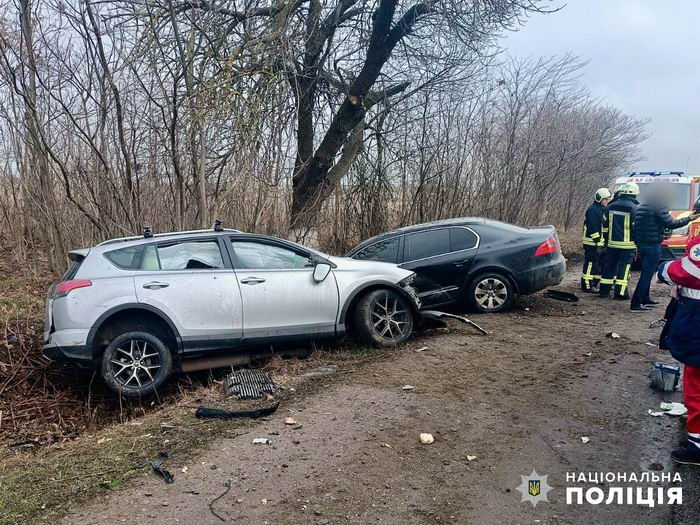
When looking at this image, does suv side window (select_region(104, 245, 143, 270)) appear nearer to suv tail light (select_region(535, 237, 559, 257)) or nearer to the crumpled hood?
the crumpled hood

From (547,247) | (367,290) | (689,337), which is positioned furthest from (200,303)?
(547,247)

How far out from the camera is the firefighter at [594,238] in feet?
31.4

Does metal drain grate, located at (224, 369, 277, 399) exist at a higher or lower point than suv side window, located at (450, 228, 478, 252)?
lower

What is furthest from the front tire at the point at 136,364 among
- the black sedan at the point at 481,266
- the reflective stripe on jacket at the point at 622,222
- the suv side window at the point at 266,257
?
the reflective stripe on jacket at the point at 622,222

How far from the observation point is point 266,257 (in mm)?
6039

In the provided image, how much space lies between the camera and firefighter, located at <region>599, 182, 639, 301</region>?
8.69 metres

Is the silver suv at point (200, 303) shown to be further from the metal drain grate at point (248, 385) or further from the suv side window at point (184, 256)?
the metal drain grate at point (248, 385)

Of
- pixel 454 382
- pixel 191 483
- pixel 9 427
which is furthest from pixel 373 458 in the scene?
pixel 9 427

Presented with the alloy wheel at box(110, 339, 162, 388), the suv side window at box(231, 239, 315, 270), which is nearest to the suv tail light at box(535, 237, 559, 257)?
the suv side window at box(231, 239, 315, 270)

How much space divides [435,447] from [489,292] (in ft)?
15.1

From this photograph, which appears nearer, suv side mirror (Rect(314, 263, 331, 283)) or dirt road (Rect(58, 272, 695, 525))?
dirt road (Rect(58, 272, 695, 525))

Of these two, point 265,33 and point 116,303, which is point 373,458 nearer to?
point 116,303

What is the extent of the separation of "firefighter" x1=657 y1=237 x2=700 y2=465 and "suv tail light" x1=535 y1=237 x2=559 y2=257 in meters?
4.40

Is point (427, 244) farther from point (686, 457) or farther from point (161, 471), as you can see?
point (161, 471)
